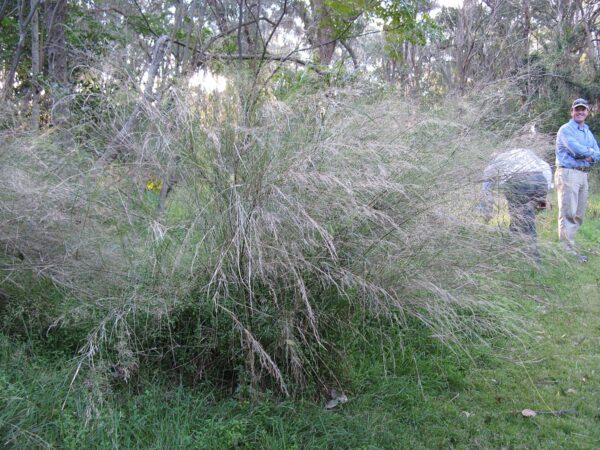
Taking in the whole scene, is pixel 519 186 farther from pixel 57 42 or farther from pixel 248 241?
pixel 57 42

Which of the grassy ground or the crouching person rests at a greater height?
the crouching person

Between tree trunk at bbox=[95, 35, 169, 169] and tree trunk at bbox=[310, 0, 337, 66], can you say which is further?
tree trunk at bbox=[310, 0, 337, 66]

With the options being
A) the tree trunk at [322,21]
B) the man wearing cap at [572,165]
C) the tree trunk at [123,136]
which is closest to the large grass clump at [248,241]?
the tree trunk at [123,136]

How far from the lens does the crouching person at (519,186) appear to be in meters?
3.38

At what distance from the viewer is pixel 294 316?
2906mm

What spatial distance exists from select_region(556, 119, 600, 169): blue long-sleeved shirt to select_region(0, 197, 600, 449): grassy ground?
321 centimetres

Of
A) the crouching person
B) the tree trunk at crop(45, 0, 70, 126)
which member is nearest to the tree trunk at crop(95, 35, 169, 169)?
the crouching person

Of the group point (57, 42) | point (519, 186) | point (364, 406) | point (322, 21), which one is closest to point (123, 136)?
point (364, 406)

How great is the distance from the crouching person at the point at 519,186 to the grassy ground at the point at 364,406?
0.79 ft

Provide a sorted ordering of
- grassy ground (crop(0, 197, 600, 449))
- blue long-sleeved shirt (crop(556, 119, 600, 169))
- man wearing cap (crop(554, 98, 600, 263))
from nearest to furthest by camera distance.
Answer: grassy ground (crop(0, 197, 600, 449)) < blue long-sleeved shirt (crop(556, 119, 600, 169)) < man wearing cap (crop(554, 98, 600, 263))

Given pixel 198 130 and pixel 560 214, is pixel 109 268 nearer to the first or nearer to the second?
pixel 198 130

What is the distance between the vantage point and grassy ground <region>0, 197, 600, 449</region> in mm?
2557

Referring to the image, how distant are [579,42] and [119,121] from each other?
1990 cm

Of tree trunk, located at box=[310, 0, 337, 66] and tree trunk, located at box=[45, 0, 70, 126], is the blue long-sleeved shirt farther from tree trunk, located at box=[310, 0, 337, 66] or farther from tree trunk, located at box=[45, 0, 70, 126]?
tree trunk, located at box=[45, 0, 70, 126]
